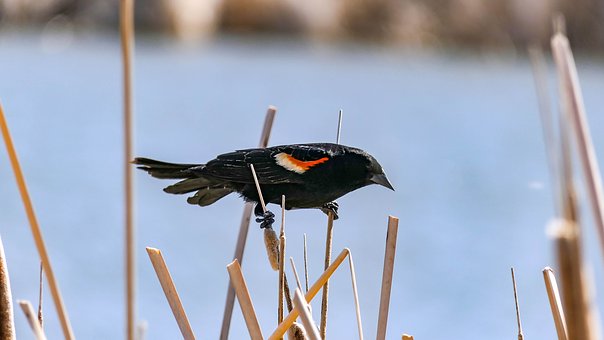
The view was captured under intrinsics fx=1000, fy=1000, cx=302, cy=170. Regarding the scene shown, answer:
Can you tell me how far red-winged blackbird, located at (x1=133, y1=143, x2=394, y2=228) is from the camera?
2.23 m

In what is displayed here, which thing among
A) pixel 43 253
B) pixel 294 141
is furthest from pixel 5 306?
pixel 294 141

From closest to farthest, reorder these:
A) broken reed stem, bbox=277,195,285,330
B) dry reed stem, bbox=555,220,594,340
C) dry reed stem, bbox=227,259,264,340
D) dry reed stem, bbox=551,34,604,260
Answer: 1. dry reed stem, bbox=555,220,594,340
2. dry reed stem, bbox=551,34,604,260
3. broken reed stem, bbox=277,195,285,330
4. dry reed stem, bbox=227,259,264,340

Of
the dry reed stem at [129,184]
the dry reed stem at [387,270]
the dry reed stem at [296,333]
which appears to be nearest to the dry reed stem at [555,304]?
the dry reed stem at [387,270]

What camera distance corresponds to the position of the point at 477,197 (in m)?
8.89

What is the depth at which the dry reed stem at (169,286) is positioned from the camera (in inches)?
74.7

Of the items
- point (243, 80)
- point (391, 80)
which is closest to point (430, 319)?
point (243, 80)

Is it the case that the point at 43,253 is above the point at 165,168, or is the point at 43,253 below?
below

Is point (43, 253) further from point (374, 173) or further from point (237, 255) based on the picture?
point (374, 173)

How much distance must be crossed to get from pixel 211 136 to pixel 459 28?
769cm

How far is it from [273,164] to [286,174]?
0.20 ft

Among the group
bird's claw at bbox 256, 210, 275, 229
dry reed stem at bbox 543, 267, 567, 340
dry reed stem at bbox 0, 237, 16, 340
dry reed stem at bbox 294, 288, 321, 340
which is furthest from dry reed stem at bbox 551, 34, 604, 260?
bird's claw at bbox 256, 210, 275, 229

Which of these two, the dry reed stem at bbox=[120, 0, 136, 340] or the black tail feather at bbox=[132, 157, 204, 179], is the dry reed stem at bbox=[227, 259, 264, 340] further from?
the dry reed stem at bbox=[120, 0, 136, 340]

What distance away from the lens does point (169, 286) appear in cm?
191

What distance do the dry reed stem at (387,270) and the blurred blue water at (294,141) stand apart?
1.39 ft
